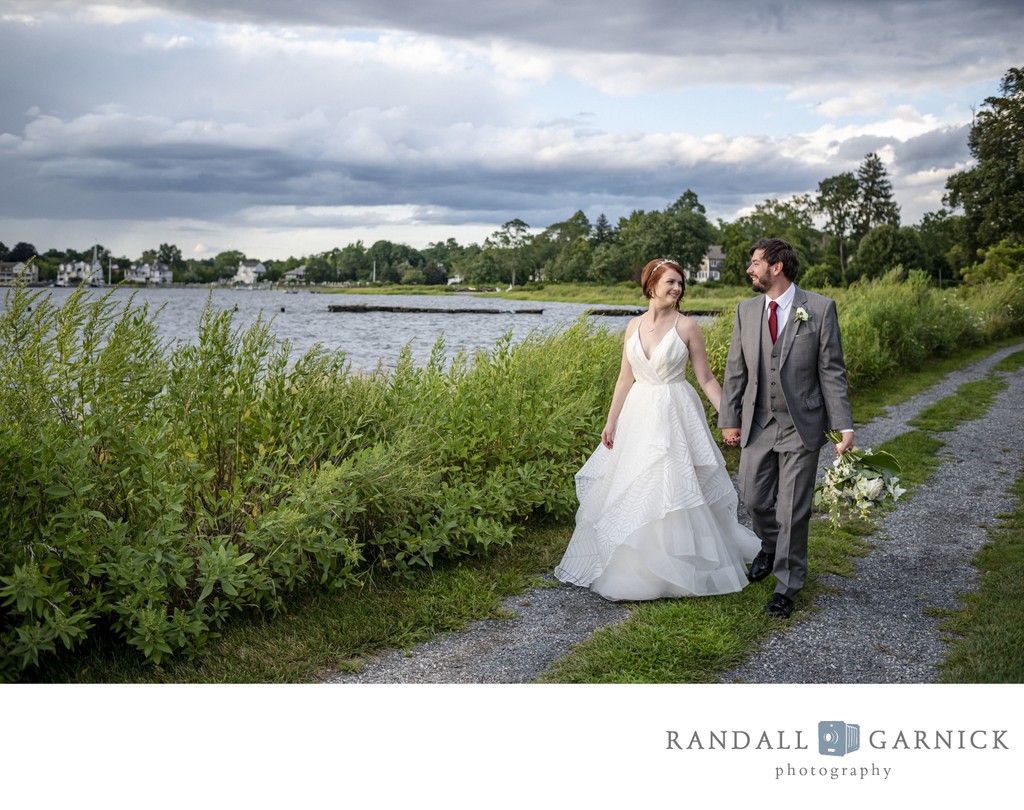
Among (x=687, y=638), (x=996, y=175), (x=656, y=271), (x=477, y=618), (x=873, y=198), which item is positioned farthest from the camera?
(x=873, y=198)

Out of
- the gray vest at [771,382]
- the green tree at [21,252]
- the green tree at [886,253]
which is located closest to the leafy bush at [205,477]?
the green tree at [21,252]

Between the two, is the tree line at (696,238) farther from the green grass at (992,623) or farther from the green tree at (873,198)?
the green grass at (992,623)

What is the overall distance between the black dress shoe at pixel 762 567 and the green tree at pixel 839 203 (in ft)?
11.1

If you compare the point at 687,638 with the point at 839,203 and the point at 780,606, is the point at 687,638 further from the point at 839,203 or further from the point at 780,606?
the point at 839,203

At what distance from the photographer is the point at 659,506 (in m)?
4.39

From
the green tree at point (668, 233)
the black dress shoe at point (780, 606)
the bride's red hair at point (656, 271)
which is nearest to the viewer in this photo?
the black dress shoe at point (780, 606)

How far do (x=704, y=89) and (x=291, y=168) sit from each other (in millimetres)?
2550

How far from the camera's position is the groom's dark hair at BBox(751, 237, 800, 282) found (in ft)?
13.6

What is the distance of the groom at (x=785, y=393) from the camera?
4.07 metres
